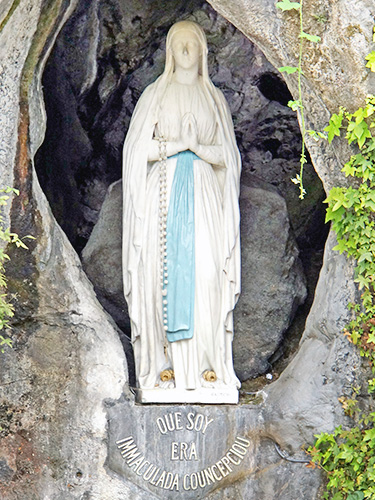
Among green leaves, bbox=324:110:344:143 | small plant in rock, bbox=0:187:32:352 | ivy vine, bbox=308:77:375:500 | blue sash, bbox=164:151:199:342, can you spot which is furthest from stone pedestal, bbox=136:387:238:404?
green leaves, bbox=324:110:344:143

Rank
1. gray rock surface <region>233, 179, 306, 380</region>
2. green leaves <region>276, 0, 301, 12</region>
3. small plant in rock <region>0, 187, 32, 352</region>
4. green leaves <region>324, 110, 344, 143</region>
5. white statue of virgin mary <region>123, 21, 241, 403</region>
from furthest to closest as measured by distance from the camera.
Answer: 1. gray rock surface <region>233, 179, 306, 380</region>
2. white statue of virgin mary <region>123, 21, 241, 403</region>
3. green leaves <region>324, 110, 344, 143</region>
4. small plant in rock <region>0, 187, 32, 352</region>
5. green leaves <region>276, 0, 301, 12</region>

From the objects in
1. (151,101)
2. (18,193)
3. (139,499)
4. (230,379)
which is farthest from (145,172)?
(139,499)

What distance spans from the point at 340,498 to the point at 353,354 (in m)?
0.77

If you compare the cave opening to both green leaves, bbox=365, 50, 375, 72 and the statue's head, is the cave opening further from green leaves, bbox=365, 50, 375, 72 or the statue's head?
green leaves, bbox=365, 50, 375, 72

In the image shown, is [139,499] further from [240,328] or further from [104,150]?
[104,150]

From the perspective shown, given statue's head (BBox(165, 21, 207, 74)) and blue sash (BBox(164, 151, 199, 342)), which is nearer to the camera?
blue sash (BBox(164, 151, 199, 342))

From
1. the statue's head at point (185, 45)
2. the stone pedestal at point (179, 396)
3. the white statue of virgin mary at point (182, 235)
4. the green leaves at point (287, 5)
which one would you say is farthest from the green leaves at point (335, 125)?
the stone pedestal at point (179, 396)

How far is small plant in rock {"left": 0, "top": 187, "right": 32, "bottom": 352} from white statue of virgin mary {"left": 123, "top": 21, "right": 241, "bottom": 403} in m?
0.71

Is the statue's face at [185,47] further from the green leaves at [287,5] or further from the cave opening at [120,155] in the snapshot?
the green leaves at [287,5]

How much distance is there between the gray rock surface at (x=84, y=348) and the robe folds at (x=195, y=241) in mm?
232

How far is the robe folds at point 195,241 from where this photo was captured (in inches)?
252

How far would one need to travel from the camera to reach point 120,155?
760 centimetres

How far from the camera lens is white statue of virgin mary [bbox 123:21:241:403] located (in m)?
6.36

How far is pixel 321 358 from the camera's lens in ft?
20.3
